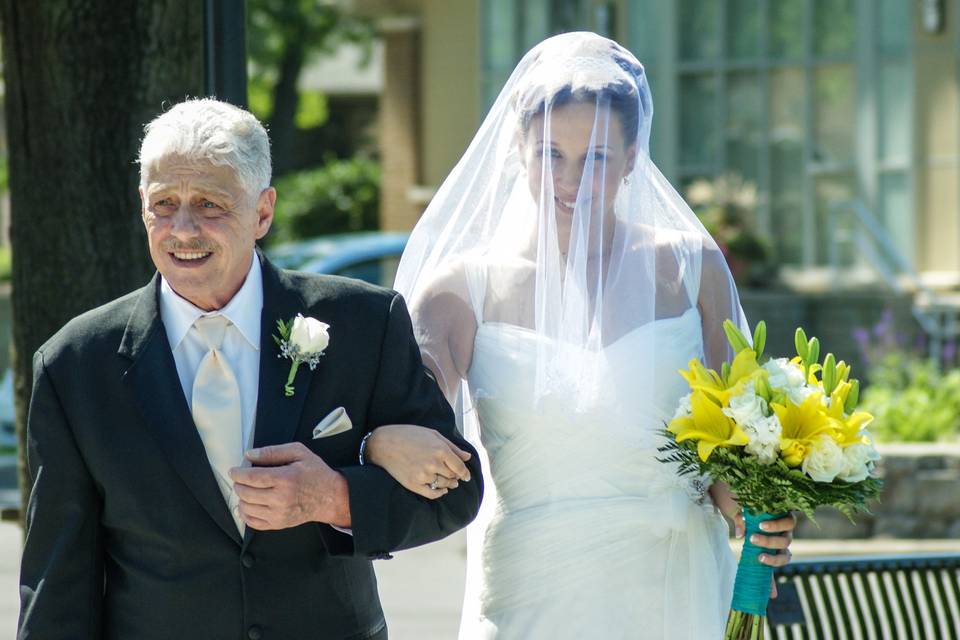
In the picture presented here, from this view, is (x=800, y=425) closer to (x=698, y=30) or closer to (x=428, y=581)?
(x=428, y=581)

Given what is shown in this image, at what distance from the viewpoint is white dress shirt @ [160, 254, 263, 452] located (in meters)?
3.03

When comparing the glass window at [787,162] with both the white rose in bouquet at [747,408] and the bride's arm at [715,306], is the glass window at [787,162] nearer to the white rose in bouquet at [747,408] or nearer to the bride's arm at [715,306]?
the bride's arm at [715,306]

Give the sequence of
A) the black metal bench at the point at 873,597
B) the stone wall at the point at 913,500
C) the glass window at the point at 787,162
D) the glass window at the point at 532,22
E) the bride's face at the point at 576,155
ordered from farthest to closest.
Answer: the glass window at the point at 532,22
the glass window at the point at 787,162
the stone wall at the point at 913,500
the black metal bench at the point at 873,597
the bride's face at the point at 576,155

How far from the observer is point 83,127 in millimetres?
4297

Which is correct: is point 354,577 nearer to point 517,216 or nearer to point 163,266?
point 163,266

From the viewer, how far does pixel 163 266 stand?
2979 millimetres

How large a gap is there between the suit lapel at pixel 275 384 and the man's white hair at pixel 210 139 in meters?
0.26

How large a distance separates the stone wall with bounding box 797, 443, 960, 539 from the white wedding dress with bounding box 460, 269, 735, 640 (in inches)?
186

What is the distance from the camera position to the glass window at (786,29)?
15.7 metres

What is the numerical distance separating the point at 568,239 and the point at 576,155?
9.5 inches

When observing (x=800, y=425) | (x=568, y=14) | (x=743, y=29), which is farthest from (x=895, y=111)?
Result: (x=800, y=425)

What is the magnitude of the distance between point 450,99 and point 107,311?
51.5ft

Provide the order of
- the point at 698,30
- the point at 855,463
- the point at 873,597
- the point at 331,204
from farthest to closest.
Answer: the point at 331,204, the point at 698,30, the point at 873,597, the point at 855,463

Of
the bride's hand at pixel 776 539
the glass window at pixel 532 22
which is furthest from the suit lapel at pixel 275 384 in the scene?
the glass window at pixel 532 22
